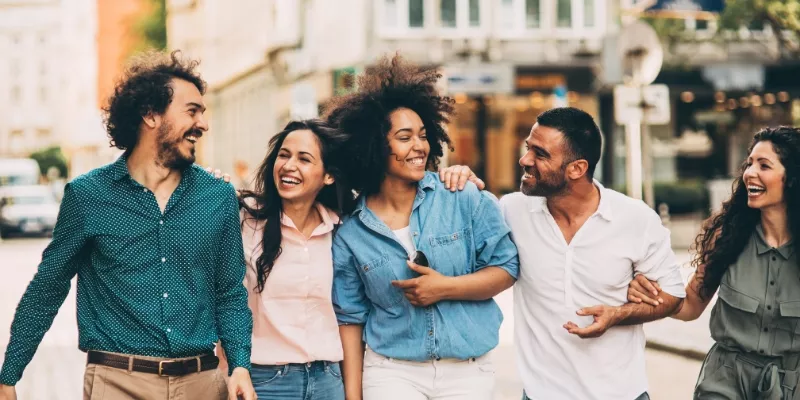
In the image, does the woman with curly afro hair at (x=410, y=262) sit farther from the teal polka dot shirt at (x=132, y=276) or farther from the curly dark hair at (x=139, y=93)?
the curly dark hair at (x=139, y=93)

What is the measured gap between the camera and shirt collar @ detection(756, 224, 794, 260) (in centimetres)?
471

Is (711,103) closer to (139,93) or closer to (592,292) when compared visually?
(592,292)

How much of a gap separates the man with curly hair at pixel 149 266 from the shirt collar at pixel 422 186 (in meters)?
0.59

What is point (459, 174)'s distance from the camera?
16.6ft

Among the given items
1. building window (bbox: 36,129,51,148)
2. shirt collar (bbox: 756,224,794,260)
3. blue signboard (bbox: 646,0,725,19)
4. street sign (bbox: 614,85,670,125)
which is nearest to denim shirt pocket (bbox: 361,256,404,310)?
shirt collar (bbox: 756,224,794,260)

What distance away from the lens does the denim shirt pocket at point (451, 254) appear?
475 centimetres

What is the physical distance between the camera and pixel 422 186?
16.2ft

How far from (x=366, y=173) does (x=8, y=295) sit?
16.5 m

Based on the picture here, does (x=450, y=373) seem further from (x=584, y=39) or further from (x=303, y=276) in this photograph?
(x=584, y=39)

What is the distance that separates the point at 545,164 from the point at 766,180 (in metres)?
0.85

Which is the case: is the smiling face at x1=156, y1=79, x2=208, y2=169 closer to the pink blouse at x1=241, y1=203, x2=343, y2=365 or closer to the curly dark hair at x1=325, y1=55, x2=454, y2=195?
the pink blouse at x1=241, y1=203, x2=343, y2=365

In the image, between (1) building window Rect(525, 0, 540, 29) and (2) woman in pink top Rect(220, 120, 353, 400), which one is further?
(1) building window Rect(525, 0, 540, 29)

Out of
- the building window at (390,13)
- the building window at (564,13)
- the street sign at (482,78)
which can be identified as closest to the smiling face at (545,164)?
the street sign at (482,78)

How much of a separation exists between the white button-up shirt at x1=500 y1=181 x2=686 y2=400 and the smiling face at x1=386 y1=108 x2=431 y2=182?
0.56m
